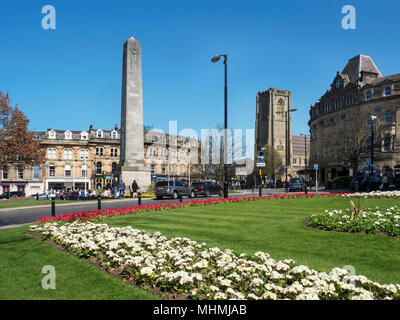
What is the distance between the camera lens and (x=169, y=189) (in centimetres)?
2820

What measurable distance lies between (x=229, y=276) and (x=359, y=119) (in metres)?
51.7

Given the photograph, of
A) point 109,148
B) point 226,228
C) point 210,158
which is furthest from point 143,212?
point 109,148

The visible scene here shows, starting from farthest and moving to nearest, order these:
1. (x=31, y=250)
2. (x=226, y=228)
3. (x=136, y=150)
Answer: (x=136, y=150) → (x=226, y=228) → (x=31, y=250)

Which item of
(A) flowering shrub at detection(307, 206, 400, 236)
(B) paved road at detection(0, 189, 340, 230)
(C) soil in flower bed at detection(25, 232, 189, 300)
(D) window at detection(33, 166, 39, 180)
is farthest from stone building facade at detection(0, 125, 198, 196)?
(C) soil in flower bed at detection(25, 232, 189, 300)

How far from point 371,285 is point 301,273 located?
3.06 ft

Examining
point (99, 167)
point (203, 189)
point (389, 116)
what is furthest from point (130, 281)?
point (99, 167)

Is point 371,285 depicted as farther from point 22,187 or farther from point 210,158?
point 22,187

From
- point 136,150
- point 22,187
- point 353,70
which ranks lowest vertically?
point 22,187

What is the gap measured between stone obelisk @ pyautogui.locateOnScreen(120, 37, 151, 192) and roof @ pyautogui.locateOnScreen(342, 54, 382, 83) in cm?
5442

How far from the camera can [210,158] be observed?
212 feet

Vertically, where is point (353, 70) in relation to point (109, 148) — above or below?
above

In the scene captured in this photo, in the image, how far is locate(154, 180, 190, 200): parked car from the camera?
27938mm

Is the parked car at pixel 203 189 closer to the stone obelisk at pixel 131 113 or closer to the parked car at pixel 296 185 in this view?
the stone obelisk at pixel 131 113

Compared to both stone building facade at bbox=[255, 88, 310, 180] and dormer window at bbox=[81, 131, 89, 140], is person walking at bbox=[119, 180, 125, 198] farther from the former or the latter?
stone building facade at bbox=[255, 88, 310, 180]
